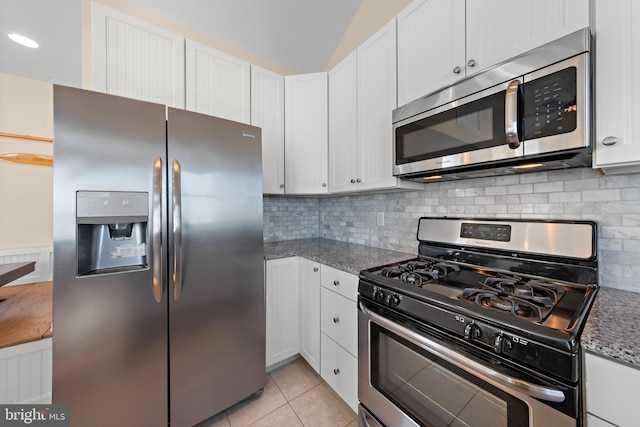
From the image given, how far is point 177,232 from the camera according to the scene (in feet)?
4.04

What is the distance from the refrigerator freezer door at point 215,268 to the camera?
1.27 meters

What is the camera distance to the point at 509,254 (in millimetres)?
1232

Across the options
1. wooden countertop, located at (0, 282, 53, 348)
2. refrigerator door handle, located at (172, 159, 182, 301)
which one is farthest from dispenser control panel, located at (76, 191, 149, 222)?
wooden countertop, located at (0, 282, 53, 348)

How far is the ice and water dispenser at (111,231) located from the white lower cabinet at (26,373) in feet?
2.74

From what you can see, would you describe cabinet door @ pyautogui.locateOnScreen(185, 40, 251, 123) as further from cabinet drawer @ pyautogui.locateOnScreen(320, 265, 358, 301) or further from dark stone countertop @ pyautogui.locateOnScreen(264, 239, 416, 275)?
cabinet drawer @ pyautogui.locateOnScreen(320, 265, 358, 301)

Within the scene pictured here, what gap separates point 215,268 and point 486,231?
5.22 feet

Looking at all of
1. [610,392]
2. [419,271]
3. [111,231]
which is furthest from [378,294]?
[111,231]

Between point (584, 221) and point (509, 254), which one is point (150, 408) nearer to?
point (509, 254)

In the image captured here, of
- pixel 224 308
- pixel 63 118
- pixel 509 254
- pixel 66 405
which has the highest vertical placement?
pixel 63 118

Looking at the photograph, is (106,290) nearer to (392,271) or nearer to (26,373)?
(26,373)

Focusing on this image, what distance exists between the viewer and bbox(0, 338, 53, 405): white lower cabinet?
53.2 inches

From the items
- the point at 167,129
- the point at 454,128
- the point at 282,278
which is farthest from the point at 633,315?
the point at 167,129

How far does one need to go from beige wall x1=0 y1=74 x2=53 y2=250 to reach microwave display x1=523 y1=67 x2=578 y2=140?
3.15 metres

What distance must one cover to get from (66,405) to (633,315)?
2242 millimetres
